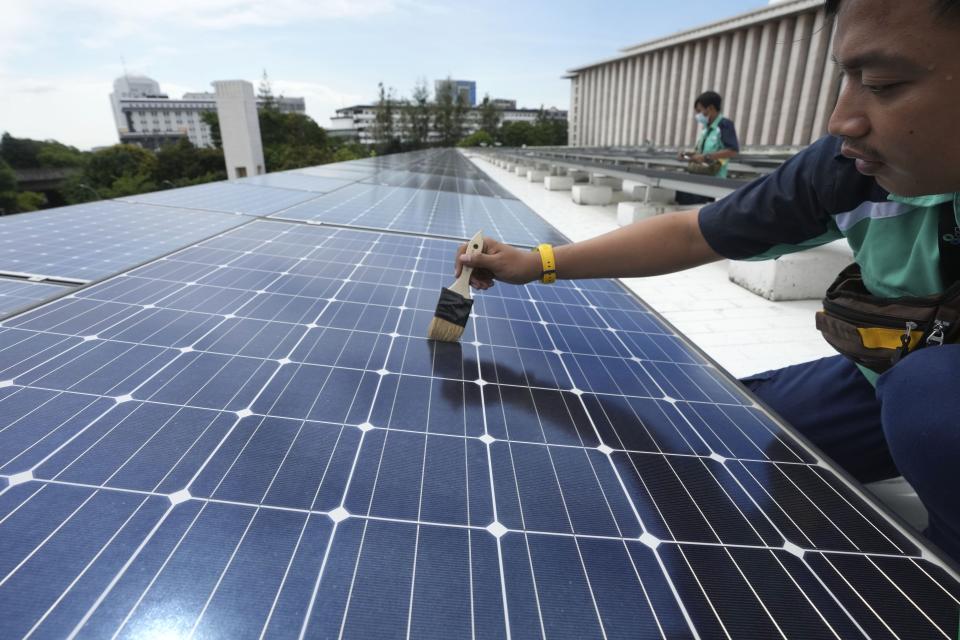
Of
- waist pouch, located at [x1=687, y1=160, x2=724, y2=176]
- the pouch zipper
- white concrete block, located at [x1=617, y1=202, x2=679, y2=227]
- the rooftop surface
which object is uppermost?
waist pouch, located at [x1=687, y1=160, x2=724, y2=176]

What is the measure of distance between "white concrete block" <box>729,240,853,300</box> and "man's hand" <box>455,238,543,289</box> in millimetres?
4095

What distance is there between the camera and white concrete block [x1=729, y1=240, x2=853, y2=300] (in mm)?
5285

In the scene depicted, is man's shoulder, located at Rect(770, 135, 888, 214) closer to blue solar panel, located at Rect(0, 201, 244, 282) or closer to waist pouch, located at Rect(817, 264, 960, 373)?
waist pouch, located at Rect(817, 264, 960, 373)

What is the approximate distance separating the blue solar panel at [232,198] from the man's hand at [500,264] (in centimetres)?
281

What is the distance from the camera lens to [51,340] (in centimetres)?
171

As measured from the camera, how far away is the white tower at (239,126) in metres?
37.7

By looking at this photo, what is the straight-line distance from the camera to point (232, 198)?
5.29 m

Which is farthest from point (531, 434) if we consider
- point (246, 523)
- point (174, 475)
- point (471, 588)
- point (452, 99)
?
point (452, 99)

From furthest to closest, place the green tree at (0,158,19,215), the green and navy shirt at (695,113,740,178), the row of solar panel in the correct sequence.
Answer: the green tree at (0,158,19,215) < the green and navy shirt at (695,113,740,178) < the row of solar panel

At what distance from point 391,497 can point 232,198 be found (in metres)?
5.00

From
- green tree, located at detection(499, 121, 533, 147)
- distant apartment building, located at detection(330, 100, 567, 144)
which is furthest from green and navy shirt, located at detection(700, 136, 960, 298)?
distant apartment building, located at detection(330, 100, 567, 144)

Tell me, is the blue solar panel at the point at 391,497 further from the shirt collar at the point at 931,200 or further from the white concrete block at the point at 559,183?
the white concrete block at the point at 559,183

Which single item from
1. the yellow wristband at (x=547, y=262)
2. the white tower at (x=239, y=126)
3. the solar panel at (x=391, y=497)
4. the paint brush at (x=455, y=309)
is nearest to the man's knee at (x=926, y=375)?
the solar panel at (x=391, y=497)

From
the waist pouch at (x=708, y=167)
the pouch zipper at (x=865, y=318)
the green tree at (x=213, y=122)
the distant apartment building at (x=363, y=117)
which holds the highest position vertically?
the distant apartment building at (x=363, y=117)
